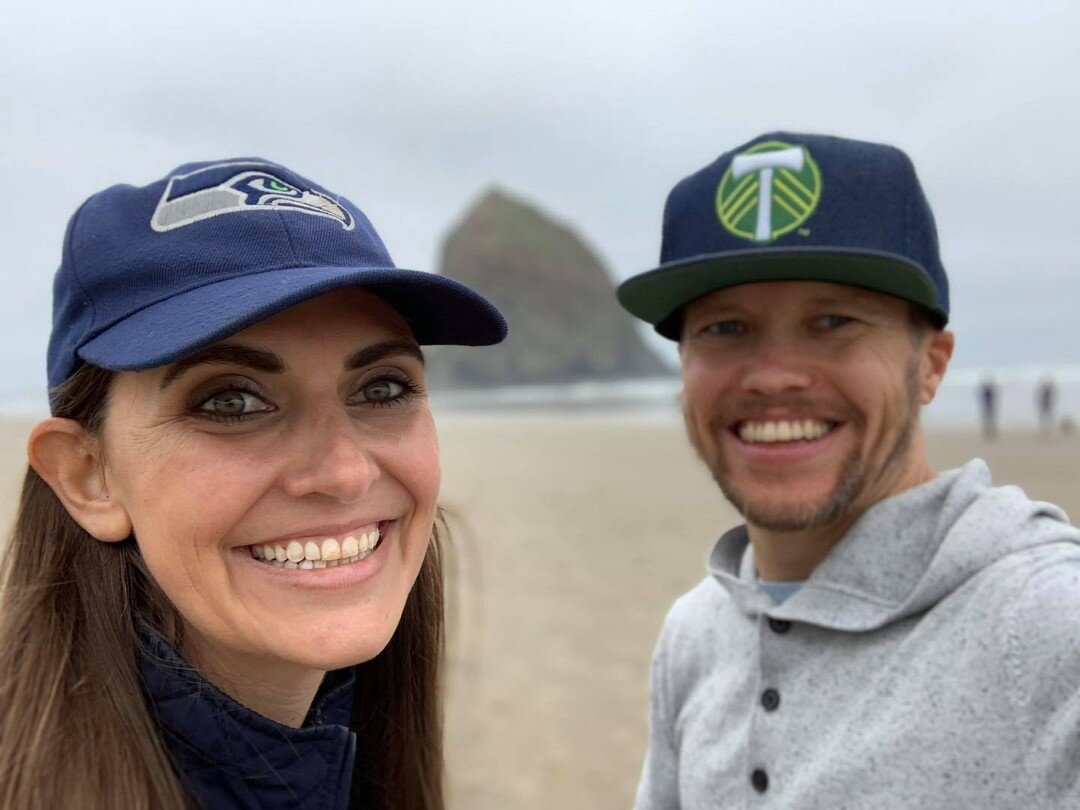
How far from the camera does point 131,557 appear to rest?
1.53m

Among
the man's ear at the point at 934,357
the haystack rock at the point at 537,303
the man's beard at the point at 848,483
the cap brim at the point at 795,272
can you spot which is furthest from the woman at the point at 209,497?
the haystack rock at the point at 537,303

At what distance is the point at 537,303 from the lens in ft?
357

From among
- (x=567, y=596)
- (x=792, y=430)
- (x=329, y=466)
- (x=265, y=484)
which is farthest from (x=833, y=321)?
(x=567, y=596)

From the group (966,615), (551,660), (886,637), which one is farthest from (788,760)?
(551,660)

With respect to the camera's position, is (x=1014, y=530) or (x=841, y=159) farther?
(x=841, y=159)

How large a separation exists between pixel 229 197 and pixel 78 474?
57 centimetres

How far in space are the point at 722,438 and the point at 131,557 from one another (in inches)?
56.9

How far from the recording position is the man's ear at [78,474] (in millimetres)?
1489

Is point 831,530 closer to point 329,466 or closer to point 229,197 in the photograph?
point 329,466

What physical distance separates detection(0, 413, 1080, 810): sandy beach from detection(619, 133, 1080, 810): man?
770 mm

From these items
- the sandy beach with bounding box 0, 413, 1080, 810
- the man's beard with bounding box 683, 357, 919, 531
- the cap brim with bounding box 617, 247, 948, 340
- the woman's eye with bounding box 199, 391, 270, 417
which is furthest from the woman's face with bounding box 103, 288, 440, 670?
the man's beard with bounding box 683, 357, 919, 531

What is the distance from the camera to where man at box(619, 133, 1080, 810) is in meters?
1.71

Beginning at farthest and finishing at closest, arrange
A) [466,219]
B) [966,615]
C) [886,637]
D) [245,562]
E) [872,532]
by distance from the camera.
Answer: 1. [466,219]
2. [872,532]
3. [886,637]
4. [966,615]
5. [245,562]

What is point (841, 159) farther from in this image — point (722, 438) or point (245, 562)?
point (245, 562)
